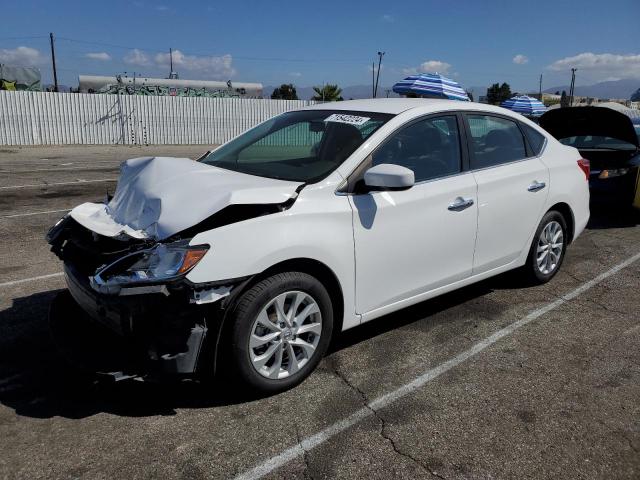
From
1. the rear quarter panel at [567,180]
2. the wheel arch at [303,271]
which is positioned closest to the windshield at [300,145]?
the wheel arch at [303,271]

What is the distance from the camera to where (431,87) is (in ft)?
41.3

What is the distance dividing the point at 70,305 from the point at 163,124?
80.2 ft

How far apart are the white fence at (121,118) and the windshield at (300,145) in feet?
60.4

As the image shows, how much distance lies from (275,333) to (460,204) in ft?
5.83

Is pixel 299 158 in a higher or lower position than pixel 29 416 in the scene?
higher

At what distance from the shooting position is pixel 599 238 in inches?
293

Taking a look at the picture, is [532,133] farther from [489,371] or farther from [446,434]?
[446,434]

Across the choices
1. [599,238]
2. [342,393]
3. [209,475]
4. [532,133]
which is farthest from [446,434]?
[599,238]

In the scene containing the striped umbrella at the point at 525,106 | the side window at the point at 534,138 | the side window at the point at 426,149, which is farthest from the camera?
the striped umbrella at the point at 525,106

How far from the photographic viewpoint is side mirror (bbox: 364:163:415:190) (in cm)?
334

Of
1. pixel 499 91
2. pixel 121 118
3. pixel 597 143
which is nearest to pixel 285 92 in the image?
pixel 499 91

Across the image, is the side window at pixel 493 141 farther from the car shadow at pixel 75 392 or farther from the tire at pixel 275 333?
the car shadow at pixel 75 392

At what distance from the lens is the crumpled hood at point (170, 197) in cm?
303

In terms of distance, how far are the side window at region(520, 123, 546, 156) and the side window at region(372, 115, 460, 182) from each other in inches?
43.1
